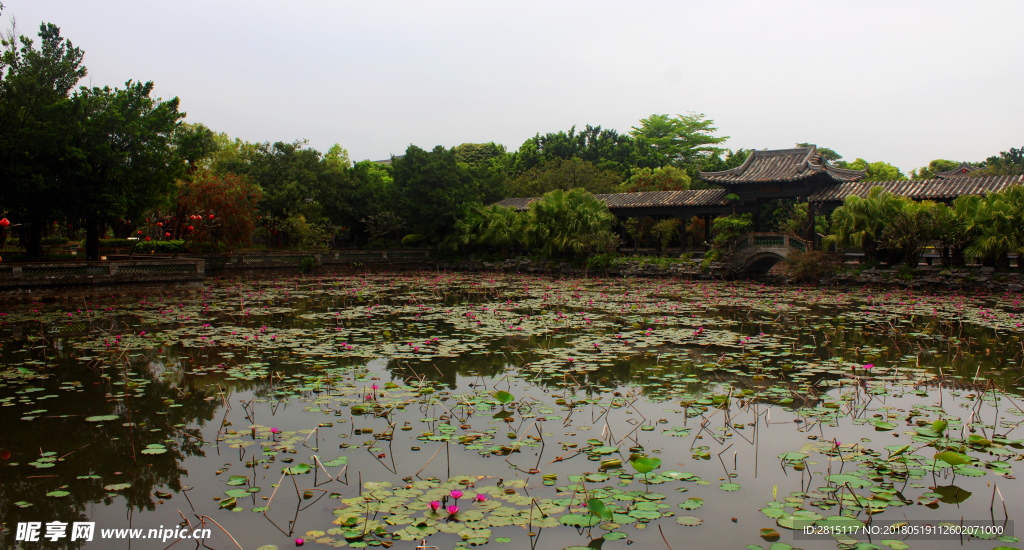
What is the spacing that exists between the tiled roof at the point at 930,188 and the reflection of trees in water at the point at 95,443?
2062 cm

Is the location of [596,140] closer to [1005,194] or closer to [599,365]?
[1005,194]

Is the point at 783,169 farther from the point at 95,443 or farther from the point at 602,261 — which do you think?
the point at 95,443

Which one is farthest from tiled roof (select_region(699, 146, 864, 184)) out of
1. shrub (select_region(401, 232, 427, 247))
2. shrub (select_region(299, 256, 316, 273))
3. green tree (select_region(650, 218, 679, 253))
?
shrub (select_region(299, 256, 316, 273))

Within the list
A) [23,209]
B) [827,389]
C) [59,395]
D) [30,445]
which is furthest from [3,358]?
[23,209]

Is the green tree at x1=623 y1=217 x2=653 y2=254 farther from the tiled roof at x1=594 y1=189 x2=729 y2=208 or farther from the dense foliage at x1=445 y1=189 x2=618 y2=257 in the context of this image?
the dense foliage at x1=445 y1=189 x2=618 y2=257

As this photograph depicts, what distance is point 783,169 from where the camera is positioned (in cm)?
2364

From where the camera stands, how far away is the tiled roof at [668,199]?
25631 millimetres

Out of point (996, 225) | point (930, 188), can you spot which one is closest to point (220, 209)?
point (930, 188)

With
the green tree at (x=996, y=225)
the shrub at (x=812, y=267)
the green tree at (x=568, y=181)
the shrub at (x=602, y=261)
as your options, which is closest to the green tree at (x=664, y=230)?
the shrub at (x=602, y=261)

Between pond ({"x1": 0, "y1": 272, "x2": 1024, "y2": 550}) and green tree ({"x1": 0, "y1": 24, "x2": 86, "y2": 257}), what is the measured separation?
30.1ft

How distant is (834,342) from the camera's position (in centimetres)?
888

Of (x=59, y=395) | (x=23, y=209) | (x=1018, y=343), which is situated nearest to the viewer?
(x=59, y=395)

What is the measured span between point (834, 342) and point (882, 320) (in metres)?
2.88

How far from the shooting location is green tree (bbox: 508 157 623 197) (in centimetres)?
3475
